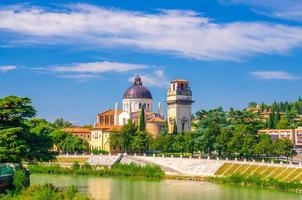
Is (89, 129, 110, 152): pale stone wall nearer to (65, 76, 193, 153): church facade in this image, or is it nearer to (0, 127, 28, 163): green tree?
(65, 76, 193, 153): church facade

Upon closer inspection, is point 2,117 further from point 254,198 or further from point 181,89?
point 181,89

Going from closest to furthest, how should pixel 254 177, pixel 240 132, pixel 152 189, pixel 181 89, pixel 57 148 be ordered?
pixel 152 189 → pixel 254 177 → pixel 240 132 → pixel 57 148 → pixel 181 89

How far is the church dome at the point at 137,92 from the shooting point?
133625mm

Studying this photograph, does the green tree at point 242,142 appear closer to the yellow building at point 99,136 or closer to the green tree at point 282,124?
the yellow building at point 99,136

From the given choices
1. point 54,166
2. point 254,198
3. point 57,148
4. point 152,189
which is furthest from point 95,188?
point 57,148

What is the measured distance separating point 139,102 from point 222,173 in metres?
63.7


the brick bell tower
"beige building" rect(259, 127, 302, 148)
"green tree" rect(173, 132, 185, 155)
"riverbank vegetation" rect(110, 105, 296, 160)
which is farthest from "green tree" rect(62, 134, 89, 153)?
"beige building" rect(259, 127, 302, 148)

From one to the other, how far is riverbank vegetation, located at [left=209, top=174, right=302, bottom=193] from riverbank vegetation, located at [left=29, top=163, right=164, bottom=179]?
10711 millimetres

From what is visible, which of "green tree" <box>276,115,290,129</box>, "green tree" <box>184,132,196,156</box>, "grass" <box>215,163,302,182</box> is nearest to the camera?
"grass" <box>215,163,302,182</box>

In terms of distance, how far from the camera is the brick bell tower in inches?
4798

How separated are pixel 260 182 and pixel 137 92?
2986 inches

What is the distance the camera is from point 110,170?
3073 inches

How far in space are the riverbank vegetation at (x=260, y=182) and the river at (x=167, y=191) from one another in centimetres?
185

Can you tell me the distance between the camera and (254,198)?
50219 millimetres
